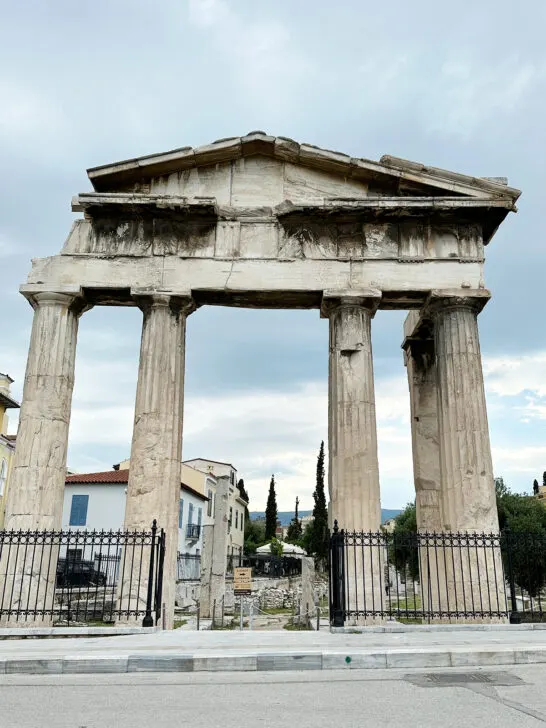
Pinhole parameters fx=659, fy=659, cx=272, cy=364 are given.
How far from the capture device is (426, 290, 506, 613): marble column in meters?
12.8

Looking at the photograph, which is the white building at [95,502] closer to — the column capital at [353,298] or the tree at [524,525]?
the tree at [524,525]

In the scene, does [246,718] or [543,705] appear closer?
[246,718]

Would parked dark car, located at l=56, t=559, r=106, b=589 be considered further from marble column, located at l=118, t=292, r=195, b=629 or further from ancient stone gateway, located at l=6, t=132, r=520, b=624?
ancient stone gateway, located at l=6, t=132, r=520, b=624

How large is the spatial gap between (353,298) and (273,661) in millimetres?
8825

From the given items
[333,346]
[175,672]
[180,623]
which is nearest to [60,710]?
[175,672]

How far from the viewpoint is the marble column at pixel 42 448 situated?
12.8m

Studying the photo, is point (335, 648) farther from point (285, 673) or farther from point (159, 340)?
point (159, 340)

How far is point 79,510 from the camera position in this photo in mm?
38812

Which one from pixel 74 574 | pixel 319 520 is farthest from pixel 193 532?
pixel 74 574

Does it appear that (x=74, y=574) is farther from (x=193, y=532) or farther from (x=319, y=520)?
(x=319, y=520)

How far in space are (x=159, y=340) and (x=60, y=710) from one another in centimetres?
983

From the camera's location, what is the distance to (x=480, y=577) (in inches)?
502

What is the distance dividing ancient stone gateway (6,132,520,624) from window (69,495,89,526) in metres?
25.9

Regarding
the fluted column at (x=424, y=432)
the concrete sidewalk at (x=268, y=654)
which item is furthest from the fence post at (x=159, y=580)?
the fluted column at (x=424, y=432)
